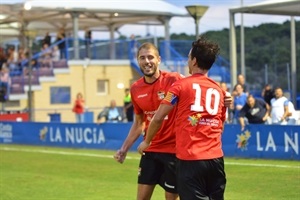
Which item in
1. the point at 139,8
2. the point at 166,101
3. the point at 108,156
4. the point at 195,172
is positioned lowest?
the point at 108,156

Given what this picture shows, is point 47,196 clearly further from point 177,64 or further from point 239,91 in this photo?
point 177,64

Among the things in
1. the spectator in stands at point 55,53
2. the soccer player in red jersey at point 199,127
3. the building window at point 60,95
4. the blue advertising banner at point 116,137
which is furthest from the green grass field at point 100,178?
the spectator in stands at point 55,53

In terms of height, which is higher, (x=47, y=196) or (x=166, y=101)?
(x=166, y=101)

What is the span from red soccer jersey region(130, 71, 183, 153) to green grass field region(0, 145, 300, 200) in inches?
185

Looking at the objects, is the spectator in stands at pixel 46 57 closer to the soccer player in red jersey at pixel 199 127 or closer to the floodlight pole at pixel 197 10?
the floodlight pole at pixel 197 10

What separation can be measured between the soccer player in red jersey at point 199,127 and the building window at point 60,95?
3470cm

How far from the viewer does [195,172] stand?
7656 mm

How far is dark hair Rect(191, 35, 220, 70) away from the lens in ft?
25.0

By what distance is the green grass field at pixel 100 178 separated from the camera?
47.8ft

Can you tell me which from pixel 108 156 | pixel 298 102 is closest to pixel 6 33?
pixel 298 102

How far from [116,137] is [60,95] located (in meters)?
16.2

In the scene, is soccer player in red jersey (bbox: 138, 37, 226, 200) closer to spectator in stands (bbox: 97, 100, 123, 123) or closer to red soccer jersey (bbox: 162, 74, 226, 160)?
red soccer jersey (bbox: 162, 74, 226, 160)

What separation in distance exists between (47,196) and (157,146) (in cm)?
586

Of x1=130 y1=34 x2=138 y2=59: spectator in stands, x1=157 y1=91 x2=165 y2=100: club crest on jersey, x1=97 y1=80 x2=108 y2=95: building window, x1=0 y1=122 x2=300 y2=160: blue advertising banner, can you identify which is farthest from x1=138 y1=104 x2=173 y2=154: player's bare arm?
x1=97 y1=80 x2=108 y2=95: building window
